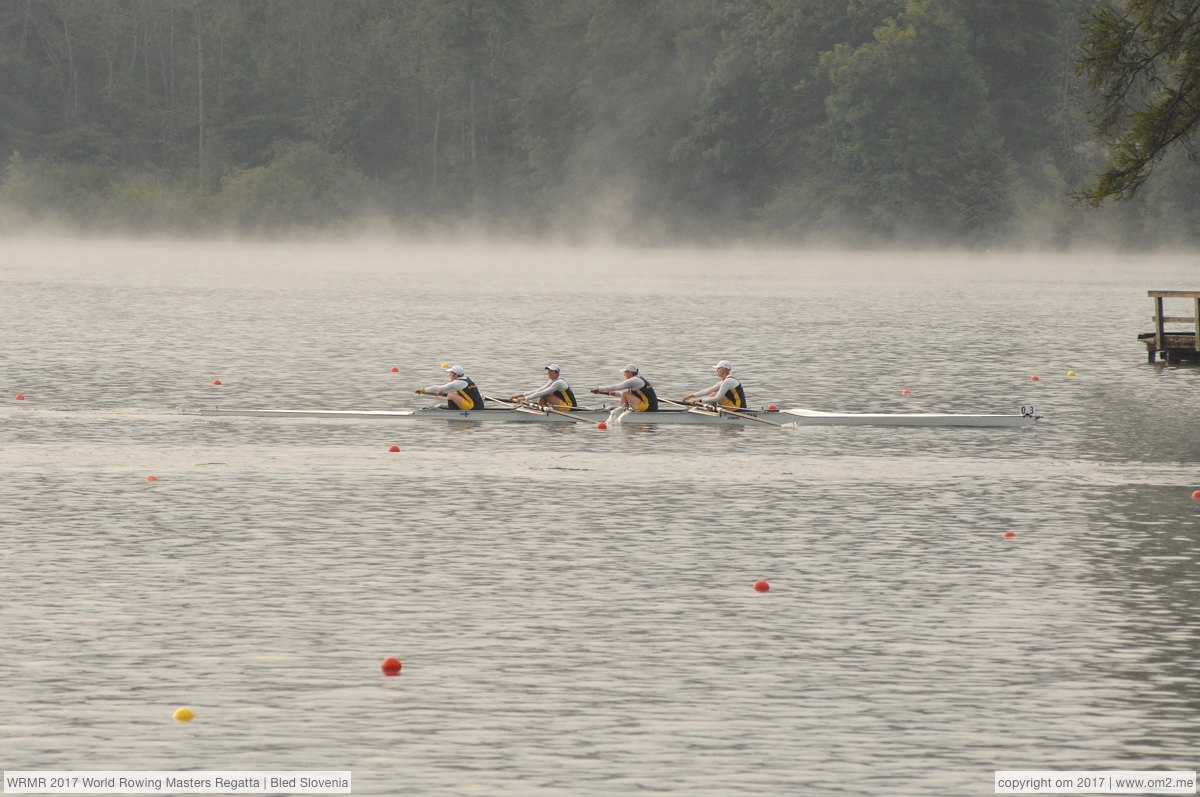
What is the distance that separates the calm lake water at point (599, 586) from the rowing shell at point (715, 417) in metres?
0.33

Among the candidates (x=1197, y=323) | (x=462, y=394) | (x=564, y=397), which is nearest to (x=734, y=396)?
(x=564, y=397)

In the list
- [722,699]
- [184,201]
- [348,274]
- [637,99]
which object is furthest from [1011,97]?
[722,699]

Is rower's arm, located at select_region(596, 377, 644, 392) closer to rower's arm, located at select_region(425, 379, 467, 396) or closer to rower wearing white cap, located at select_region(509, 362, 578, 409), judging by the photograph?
rower wearing white cap, located at select_region(509, 362, 578, 409)

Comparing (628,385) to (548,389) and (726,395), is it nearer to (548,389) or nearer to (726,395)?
(548,389)

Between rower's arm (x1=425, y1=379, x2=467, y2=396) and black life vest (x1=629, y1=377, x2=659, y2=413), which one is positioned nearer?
black life vest (x1=629, y1=377, x2=659, y2=413)

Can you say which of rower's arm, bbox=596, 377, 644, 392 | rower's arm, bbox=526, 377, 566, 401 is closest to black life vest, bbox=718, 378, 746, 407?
rower's arm, bbox=596, 377, 644, 392

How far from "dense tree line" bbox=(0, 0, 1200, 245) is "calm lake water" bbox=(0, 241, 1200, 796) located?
79.2 meters

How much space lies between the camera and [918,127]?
12244 centimetres

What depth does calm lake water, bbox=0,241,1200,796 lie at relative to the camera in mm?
14125

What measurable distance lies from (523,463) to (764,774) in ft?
56.2

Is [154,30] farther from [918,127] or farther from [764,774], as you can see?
[764,774]
